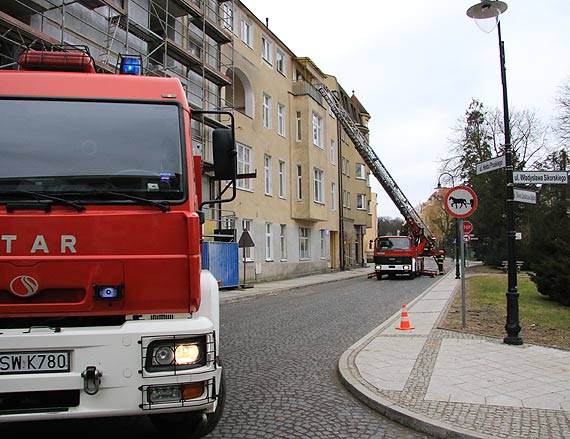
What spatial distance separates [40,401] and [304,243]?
3048 cm

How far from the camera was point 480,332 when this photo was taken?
31.7 ft

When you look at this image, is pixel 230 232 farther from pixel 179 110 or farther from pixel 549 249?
pixel 179 110

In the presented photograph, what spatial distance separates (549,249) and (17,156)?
17.9 meters

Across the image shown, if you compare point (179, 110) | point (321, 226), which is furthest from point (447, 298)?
point (321, 226)

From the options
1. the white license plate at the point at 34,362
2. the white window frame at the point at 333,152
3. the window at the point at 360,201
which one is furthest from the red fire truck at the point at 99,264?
the window at the point at 360,201

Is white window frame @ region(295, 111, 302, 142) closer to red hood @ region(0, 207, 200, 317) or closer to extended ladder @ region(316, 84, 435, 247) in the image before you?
extended ladder @ region(316, 84, 435, 247)

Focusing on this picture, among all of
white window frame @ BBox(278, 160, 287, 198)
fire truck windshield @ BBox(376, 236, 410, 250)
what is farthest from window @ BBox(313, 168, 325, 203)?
fire truck windshield @ BBox(376, 236, 410, 250)

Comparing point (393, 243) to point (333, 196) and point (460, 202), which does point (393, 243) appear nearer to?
point (333, 196)

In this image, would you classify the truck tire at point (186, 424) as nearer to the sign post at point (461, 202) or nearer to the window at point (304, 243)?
the sign post at point (461, 202)

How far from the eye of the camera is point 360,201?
48406mm

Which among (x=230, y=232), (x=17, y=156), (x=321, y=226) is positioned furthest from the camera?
(x=321, y=226)

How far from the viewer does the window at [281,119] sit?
3069 cm

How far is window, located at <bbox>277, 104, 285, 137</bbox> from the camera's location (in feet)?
101

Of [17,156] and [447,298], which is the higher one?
[17,156]
